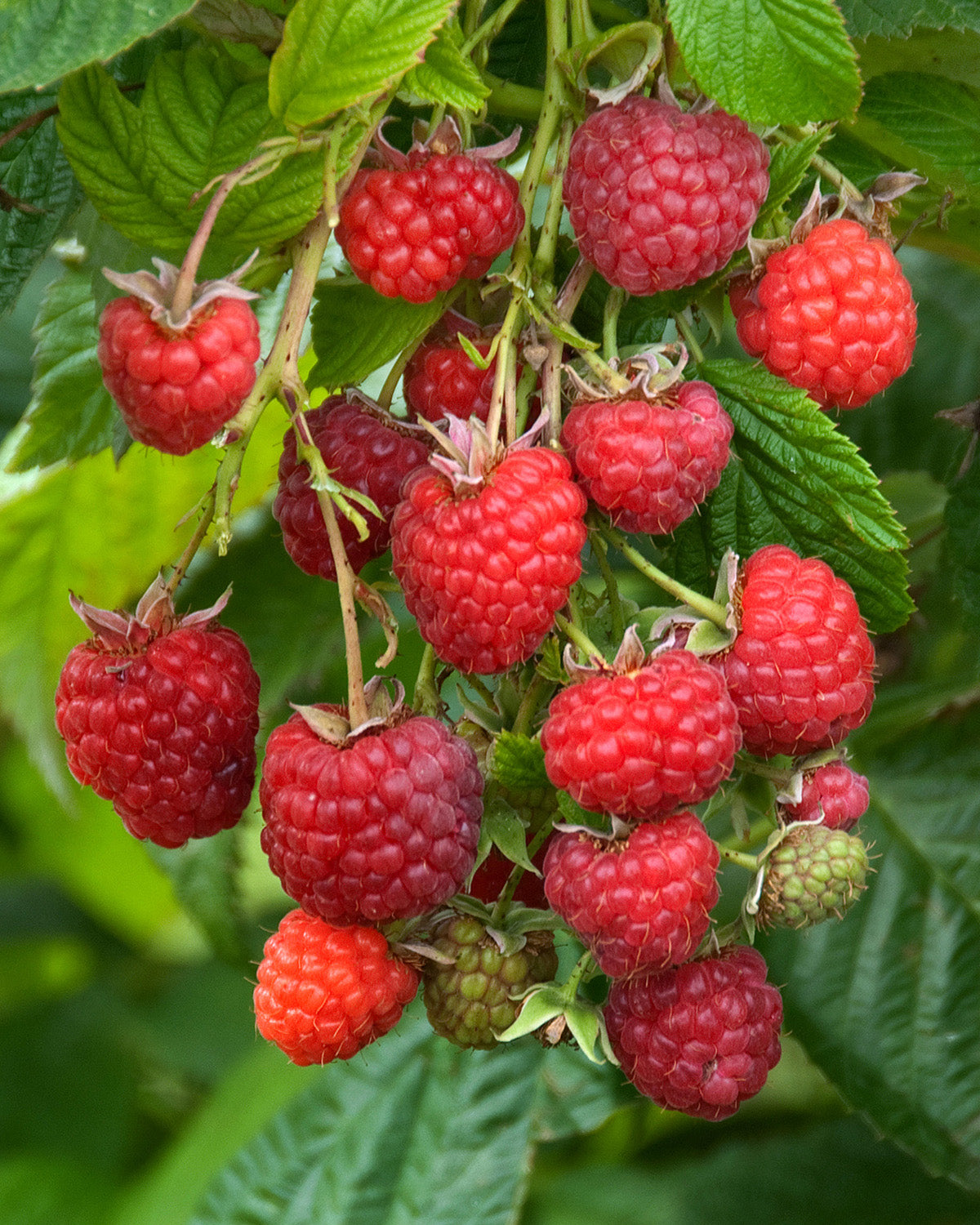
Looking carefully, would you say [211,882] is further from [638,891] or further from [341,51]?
[341,51]

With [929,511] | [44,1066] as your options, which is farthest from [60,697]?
[44,1066]

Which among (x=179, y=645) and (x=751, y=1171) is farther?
(x=751, y=1171)

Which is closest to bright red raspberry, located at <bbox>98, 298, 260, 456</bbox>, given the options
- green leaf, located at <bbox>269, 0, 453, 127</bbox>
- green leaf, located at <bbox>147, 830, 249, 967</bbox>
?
green leaf, located at <bbox>269, 0, 453, 127</bbox>

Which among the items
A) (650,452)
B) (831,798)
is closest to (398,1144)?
(831,798)

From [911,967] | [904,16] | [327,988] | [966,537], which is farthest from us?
[911,967]

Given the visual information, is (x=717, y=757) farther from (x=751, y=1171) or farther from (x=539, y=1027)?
(x=751, y=1171)

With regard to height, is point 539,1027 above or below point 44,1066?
above

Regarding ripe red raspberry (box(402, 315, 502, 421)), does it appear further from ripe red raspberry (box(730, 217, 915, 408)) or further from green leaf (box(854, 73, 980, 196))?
green leaf (box(854, 73, 980, 196))

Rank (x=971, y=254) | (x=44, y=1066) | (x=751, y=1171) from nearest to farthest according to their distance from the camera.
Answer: (x=971, y=254) < (x=751, y=1171) < (x=44, y=1066)
